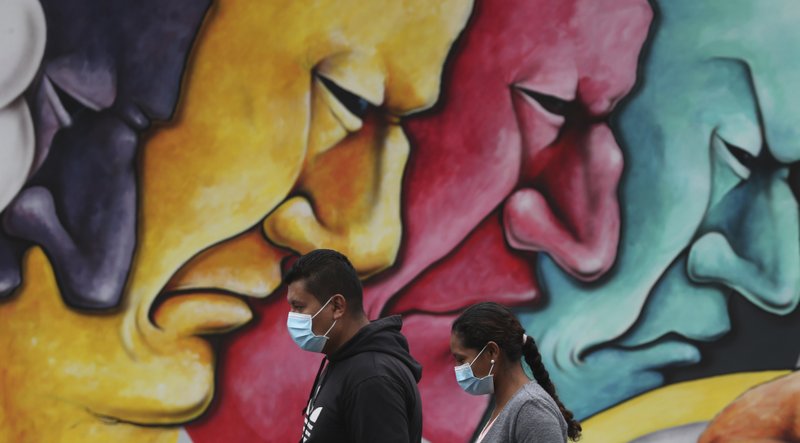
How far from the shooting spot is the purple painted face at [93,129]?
21.6ft

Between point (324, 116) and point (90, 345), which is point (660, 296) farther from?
point (90, 345)

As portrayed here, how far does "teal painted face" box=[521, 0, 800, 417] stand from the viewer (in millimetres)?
6754

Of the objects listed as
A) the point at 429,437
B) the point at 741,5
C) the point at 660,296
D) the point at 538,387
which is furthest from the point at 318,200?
the point at 538,387

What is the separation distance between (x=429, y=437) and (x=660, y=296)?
4.91ft

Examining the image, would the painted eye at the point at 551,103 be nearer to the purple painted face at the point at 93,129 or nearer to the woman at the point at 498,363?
the purple painted face at the point at 93,129

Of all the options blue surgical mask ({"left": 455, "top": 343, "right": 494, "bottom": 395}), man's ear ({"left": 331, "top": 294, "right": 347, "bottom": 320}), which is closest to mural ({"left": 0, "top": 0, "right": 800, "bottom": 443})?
blue surgical mask ({"left": 455, "top": 343, "right": 494, "bottom": 395})

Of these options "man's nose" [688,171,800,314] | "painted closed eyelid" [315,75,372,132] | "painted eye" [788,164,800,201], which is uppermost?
"painted eye" [788,164,800,201]

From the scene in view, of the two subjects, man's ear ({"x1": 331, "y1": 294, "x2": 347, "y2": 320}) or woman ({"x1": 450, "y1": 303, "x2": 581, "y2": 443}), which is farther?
man's ear ({"x1": 331, "y1": 294, "x2": 347, "y2": 320})

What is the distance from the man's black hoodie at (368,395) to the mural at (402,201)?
283 cm

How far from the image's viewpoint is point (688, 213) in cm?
682

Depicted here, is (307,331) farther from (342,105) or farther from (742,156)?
(742,156)

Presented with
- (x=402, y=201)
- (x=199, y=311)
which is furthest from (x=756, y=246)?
(x=199, y=311)

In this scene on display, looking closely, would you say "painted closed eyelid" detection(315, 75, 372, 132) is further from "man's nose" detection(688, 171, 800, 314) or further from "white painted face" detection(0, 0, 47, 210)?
"man's nose" detection(688, 171, 800, 314)

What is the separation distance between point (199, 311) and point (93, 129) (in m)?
1.14
